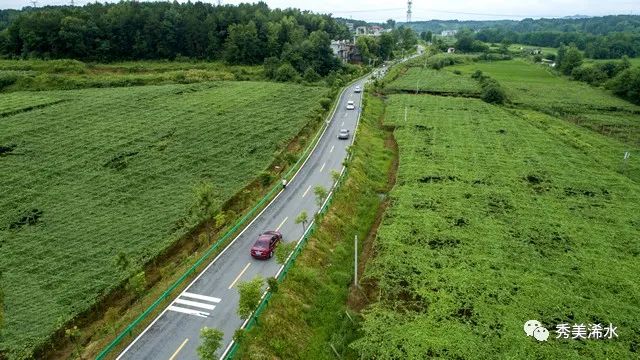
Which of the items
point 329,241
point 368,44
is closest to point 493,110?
point 329,241

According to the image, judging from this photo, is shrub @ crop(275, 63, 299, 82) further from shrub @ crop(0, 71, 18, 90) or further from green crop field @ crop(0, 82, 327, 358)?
shrub @ crop(0, 71, 18, 90)

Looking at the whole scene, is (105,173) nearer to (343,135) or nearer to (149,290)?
(149,290)

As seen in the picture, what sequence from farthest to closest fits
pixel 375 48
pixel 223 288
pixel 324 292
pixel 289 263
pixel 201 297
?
pixel 375 48 < pixel 289 263 < pixel 324 292 < pixel 223 288 < pixel 201 297

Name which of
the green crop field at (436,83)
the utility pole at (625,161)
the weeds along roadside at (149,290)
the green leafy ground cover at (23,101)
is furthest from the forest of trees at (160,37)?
the utility pole at (625,161)

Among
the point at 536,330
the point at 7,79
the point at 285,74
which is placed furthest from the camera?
the point at 285,74

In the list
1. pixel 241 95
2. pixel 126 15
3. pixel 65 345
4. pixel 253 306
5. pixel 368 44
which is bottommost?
pixel 65 345

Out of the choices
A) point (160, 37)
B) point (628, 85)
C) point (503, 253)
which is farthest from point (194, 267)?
point (628, 85)

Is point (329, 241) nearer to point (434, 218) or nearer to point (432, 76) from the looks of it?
point (434, 218)
